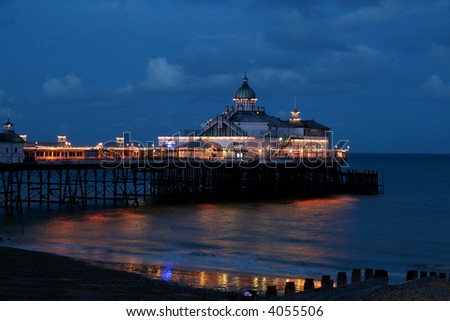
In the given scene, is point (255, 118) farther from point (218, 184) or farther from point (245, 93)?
point (218, 184)

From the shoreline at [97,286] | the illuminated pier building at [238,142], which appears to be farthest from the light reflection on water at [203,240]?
the illuminated pier building at [238,142]

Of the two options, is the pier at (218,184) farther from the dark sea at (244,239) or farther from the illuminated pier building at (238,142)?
the dark sea at (244,239)

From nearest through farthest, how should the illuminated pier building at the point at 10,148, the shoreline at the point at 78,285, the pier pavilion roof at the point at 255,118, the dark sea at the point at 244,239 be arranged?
the shoreline at the point at 78,285 → the dark sea at the point at 244,239 → the illuminated pier building at the point at 10,148 → the pier pavilion roof at the point at 255,118

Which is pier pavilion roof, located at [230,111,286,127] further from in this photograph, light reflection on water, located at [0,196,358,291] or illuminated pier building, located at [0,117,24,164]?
illuminated pier building, located at [0,117,24,164]

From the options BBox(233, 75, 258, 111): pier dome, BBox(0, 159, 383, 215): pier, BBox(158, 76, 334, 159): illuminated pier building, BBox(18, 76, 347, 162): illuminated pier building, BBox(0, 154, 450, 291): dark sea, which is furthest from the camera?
BBox(233, 75, 258, 111): pier dome

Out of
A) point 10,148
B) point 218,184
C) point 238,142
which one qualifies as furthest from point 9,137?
point 238,142

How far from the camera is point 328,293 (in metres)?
15.1

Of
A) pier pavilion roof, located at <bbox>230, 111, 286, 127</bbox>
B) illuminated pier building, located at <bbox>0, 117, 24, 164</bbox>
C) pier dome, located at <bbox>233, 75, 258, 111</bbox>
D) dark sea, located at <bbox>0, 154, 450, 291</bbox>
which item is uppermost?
pier dome, located at <bbox>233, 75, 258, 111</bbox>

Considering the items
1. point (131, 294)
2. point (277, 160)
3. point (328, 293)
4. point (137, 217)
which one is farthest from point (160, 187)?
point (328, 293)

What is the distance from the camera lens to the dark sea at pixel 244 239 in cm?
2542

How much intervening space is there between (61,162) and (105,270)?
76.8ft

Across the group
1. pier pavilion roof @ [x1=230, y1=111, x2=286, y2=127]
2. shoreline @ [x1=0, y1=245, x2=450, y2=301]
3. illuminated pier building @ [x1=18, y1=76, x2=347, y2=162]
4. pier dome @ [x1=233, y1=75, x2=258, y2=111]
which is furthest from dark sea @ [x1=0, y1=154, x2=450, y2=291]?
pier dome @ [x1=233, y1=75, x2=258, y2=111]

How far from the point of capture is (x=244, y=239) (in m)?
33.8

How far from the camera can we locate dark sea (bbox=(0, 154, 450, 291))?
83.4 feet
